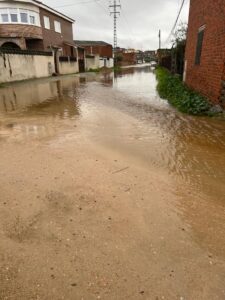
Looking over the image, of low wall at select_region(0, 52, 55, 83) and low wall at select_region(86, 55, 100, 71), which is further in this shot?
low wall at select_region(86, 55, 100, 71)

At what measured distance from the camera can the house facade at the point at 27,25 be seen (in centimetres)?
2378

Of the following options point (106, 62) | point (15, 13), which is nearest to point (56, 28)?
→ point (15, 13)

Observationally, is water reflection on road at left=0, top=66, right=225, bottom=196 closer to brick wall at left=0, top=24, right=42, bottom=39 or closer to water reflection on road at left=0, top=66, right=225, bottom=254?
water reflection on road at left=0, top=66, right=225, bottom=254

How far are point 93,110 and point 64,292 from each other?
6.96 m

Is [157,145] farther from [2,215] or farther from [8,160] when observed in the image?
[2,215]

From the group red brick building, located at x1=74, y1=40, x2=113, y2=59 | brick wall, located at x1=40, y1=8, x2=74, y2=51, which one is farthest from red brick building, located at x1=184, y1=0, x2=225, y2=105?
red brick building, located at x1=74, y1=40, x2=113, y2=59

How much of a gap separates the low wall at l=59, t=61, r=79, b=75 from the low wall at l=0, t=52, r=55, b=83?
93.2 inches

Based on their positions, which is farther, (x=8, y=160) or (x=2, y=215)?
(x=8, y=160)

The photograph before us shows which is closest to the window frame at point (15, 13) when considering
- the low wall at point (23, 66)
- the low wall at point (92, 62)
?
the low wall at point (23, 66)

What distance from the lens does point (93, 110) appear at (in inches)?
328

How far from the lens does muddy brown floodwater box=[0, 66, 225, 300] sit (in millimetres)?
1960

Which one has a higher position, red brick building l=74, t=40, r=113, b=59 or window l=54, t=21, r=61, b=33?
window l=54, t=21, r=61, b=33

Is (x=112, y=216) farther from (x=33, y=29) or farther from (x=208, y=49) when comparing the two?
(x=33, y=29)

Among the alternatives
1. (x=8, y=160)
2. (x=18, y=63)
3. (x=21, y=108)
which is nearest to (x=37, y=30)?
(x=18, y=63)
